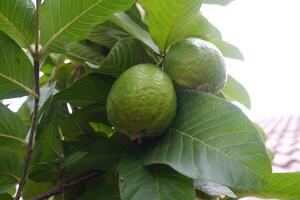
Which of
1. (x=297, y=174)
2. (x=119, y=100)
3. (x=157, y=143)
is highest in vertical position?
(x=119, y=100)

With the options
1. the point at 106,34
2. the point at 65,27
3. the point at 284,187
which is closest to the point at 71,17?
the point at 65,27

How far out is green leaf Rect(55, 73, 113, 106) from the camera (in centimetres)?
88

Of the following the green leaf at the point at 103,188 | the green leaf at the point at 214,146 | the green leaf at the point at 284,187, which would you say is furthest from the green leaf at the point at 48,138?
the green leaf at the point at 284,187

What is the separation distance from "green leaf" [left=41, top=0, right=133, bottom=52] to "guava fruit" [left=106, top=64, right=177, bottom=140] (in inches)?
5.0

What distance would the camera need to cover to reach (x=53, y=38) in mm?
849

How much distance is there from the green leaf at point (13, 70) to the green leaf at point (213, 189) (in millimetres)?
422

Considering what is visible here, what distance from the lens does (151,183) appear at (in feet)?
2.60

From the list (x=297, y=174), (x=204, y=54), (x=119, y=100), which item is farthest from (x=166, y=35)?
(x=297, y=174)

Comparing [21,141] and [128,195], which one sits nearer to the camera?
[128,195]

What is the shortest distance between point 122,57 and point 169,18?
0.46 ft

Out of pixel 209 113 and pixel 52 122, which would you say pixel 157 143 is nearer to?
pixel 209 113

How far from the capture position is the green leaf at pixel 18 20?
2.59 feet

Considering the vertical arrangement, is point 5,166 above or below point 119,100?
below

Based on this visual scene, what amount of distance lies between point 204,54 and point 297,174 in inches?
14.0
